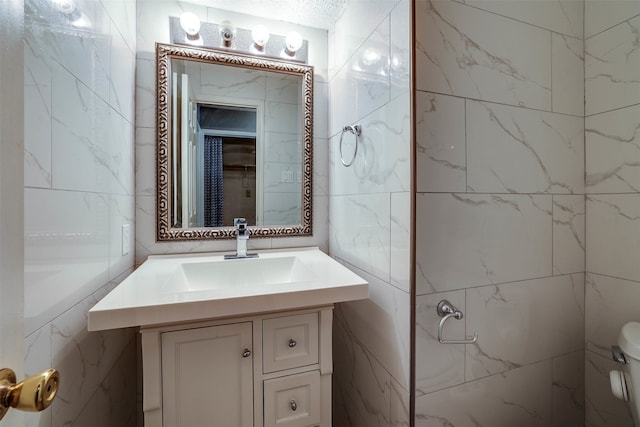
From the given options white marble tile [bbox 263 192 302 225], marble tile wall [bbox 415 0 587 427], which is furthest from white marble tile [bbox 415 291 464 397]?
white marble tile [bbox 263 192 302 225]

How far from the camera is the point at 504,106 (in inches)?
40.8

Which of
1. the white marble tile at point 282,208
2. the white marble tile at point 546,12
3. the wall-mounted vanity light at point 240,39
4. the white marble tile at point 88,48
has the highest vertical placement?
the wall-mounted vanity light at point 240,39

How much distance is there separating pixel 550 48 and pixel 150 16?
1771mm

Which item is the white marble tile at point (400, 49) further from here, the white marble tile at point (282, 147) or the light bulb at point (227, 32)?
the light bulb at point (227, 32)

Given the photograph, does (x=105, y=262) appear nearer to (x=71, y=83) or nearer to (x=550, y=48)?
(x=71, y=83)

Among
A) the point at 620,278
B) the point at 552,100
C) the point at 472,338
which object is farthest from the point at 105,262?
the point at 620,278

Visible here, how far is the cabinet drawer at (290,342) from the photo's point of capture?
0.98 meters

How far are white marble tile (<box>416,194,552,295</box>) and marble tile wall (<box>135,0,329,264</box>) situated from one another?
751 millimetres

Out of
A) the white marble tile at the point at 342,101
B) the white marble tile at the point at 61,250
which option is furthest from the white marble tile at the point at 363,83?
the white marble tile at the point at 61,250

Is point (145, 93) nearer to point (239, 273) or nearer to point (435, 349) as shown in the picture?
point (239, 273)

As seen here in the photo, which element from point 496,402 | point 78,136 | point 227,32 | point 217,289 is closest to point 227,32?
point 227,32

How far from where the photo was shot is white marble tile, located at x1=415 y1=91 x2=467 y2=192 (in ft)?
3.04

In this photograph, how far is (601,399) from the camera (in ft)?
3.74

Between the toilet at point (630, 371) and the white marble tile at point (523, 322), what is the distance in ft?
0.59
